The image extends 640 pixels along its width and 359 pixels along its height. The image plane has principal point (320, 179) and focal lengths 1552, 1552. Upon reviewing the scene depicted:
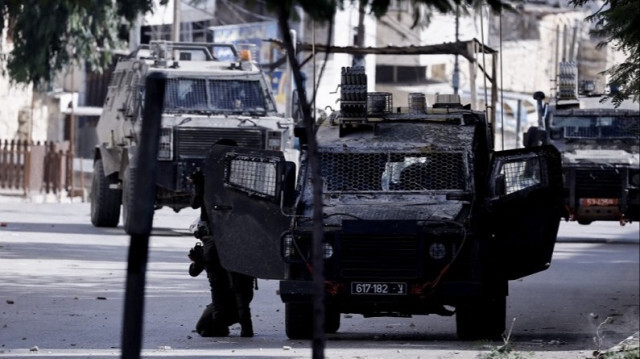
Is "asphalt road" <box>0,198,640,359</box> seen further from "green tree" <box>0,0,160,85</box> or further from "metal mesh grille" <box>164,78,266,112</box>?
"green tree" <box>0,0,160,85</box>

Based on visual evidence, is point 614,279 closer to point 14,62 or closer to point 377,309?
point 377,309

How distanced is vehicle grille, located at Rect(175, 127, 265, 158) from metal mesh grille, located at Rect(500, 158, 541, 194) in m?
11.8

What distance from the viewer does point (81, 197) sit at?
4231 cm

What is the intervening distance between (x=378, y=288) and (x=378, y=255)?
0.91ft

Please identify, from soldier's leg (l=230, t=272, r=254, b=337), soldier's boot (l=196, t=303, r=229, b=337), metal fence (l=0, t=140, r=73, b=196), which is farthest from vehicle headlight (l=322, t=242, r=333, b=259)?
metal fence (l=0, t=140, r=73, b=196)

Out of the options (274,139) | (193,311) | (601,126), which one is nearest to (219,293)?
(193,311)

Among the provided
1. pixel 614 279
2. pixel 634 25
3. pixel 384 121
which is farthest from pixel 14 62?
pixel 634 25

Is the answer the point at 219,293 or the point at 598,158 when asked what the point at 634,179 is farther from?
the point at 219,293

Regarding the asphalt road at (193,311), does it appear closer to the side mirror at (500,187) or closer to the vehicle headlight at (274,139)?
the side mirror at (500,187)

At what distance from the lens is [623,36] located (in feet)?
42.7

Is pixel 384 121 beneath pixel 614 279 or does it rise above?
above

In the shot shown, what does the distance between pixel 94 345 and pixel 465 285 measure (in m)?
3.03

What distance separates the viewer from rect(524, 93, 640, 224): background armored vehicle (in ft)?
90.3

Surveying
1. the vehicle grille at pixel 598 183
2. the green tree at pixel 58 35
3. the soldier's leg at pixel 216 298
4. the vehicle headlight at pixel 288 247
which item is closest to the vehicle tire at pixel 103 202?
the green tree at pixel 58 35
